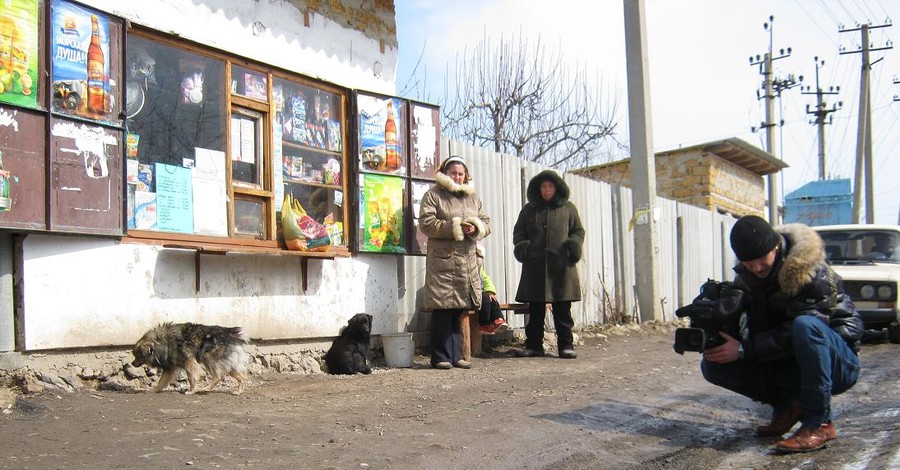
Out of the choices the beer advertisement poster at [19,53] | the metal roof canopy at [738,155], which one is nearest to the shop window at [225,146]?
the beer advertisement poster at [19,53]

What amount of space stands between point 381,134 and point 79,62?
3299mm

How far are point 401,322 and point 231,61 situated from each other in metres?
3.25

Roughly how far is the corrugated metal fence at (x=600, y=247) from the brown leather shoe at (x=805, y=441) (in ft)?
15.7

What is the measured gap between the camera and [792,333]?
4.29 m

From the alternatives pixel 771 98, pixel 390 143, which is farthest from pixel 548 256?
pixel 771 98

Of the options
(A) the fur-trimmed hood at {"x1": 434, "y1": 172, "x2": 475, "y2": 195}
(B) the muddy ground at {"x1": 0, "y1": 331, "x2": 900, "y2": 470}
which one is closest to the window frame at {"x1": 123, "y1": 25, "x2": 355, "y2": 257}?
(A) the fur-trimmed hood at {"x1": 434, "y1": 172, "x2": 475, "y2": 195}

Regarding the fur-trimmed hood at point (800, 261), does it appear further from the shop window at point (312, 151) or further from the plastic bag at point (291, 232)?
the shop window at point (312, 151)

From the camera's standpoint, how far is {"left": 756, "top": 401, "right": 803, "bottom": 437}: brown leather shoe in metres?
4.62

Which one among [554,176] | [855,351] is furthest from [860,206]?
[855,351]

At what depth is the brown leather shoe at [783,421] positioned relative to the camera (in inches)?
182

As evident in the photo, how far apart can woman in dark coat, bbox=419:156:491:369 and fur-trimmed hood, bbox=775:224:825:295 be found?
11.9 ft

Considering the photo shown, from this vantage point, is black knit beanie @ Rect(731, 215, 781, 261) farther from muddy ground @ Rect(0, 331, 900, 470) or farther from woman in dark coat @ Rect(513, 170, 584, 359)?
woman in dark coat @ Rect(513, 170, 584, 359)

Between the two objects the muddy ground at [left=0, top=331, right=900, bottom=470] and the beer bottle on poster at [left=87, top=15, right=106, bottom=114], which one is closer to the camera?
the muddy ground at [left=0, top=331, right=900, bottom=470]

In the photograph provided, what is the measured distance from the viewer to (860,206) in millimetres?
29547
